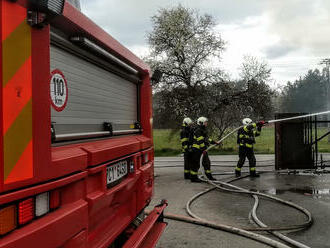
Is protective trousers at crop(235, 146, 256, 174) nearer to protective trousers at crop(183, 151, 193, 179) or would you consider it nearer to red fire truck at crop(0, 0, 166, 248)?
protective trousers at crop(183, 151, 193, 179)

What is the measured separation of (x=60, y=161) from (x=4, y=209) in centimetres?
47

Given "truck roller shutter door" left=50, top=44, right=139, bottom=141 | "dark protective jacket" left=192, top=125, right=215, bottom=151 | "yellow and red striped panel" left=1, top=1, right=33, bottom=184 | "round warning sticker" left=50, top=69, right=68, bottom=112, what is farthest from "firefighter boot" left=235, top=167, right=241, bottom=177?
"yellow and red striped panel" left=1, top=1, right=33, bottom=184

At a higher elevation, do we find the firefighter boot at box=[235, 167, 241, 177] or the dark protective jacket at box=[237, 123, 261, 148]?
the dark protective jacket at box=[237, 123, 261, 148]

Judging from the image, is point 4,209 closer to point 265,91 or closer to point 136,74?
point 136,74

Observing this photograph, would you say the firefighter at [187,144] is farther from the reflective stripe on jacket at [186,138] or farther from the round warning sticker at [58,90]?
the round warning sticker at [58,90]

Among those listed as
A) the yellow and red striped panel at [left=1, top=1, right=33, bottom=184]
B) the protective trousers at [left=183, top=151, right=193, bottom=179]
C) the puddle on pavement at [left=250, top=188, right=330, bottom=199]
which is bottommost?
the puddle on pavement at [left=250, top=188, right=330, bottom=199]

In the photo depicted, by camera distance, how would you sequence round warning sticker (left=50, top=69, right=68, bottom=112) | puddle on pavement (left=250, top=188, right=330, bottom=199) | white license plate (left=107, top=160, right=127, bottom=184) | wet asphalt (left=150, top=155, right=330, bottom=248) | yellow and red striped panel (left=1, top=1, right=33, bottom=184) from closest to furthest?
yellow and red striped panel (left=1, top=1, right=33, bottom=184)
round warning sticker (left=50, top=69, right=68, bottom=112)
white license plate (left=107, top=160, right=127, bottom=184)
wet asphalt (left=150, top=155, right=330, bottom=248)
puddle on pavement (left=250, top=188, right=330, bottom=199)

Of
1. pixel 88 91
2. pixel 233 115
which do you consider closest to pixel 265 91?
pixel 233 115

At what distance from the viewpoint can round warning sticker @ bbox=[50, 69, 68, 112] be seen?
2117 mm

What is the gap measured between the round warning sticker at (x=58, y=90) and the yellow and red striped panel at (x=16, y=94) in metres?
0.46

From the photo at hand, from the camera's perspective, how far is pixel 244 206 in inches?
252

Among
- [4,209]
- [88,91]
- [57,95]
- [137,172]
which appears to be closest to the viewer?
[4,209]

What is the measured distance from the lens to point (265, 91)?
2019cm

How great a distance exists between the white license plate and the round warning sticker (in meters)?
0.72
